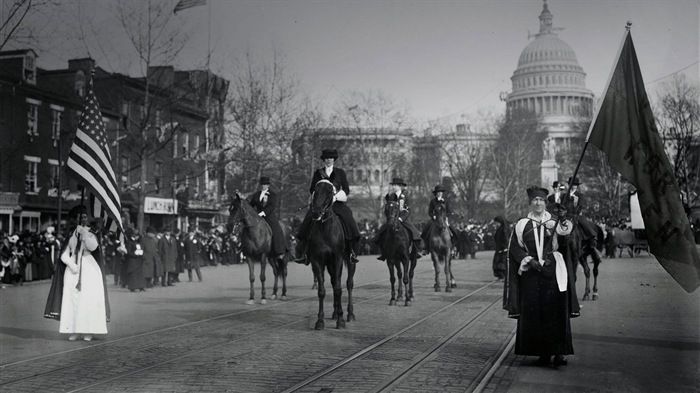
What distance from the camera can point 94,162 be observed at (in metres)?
12.4

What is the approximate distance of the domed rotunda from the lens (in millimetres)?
49938

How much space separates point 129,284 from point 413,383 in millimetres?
→ 15602

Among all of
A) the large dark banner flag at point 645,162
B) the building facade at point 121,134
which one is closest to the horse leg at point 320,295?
the large dark banner flag at point 645,162

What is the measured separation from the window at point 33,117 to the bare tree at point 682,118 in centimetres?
2826

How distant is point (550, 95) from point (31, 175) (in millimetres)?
38432

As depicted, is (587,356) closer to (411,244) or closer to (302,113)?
(411,244)

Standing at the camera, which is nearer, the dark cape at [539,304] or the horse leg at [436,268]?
the dark cape at [539,304]

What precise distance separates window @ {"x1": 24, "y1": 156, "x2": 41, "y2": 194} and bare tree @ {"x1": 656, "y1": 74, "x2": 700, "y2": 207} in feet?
93.6

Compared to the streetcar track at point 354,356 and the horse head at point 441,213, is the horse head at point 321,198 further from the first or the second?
the horse head at point 441,213

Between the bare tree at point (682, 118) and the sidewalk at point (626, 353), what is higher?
the bare tree at point (682, 118)

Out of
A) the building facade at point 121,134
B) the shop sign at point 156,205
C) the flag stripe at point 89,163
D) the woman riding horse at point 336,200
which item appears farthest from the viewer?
the shop sign at point 156,205

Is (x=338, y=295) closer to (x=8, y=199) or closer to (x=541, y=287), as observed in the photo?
(x=541, y=287)

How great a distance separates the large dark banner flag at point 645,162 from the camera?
7.68m

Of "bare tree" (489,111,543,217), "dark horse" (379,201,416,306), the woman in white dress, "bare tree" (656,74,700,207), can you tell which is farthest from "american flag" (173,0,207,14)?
"bare tree" (489,111,543,217)
